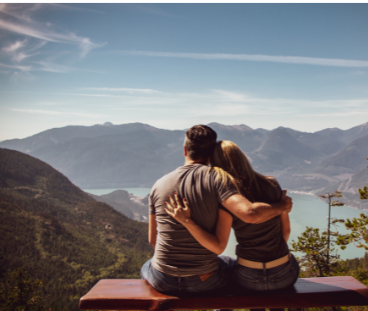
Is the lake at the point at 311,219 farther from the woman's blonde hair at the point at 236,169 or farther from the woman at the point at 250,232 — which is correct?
the woman's blonde hair at the point at 236,169

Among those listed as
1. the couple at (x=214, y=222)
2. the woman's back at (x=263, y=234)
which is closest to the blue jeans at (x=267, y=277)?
the couple at (x=214, y=222)

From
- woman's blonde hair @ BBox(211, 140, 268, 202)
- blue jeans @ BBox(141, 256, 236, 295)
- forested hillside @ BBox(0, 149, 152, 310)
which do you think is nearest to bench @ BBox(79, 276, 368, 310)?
blue jeans @ BBox(141, 256, 236, 295)

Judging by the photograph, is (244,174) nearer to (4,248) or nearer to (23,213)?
(4,248)

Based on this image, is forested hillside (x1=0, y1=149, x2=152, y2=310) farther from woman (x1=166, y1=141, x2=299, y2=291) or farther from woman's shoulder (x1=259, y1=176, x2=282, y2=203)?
woman's shoulder (x1=259, y1=176, x2=282, y2=203)

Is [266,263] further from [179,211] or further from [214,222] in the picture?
[179,211]

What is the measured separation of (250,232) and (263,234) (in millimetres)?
100

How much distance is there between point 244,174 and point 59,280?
6528 cm

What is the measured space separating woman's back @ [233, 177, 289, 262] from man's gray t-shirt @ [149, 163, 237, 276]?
25cm

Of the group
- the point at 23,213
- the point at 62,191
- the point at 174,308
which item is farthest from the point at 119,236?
the point at 174,308

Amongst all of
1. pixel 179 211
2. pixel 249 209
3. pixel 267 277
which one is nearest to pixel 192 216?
pixel 179 211

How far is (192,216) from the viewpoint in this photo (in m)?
2.07

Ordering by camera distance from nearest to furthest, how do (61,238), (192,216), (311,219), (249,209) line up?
(249,209)
(192,216)
(61,238)
(311,219)

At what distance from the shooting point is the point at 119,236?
83.3 metres

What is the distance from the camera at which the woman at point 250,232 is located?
2.03 metres
